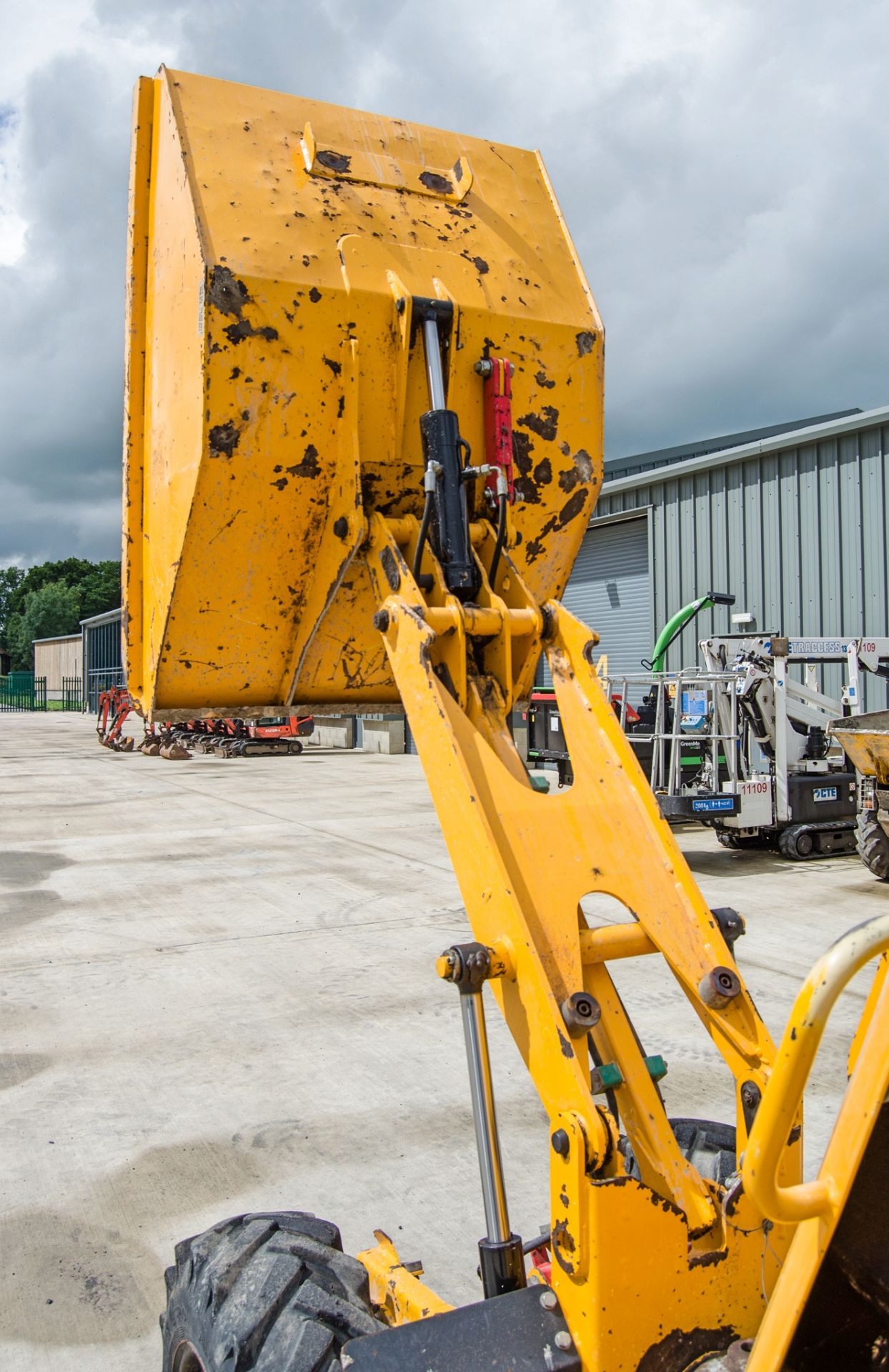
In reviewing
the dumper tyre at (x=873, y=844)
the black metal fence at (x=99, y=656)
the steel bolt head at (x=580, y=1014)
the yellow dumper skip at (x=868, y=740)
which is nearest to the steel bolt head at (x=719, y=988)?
the steel bolt head at (x=580, y=1014)

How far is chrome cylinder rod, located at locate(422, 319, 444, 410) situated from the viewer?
2.68m

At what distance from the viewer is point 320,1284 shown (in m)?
2.03

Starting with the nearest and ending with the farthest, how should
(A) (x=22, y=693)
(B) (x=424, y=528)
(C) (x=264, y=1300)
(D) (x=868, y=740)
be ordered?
(C) (x=264, y=1300)
(B) (x=424, y=528)
(D) (x=868, y=740)
(A) (x=22, y=693)

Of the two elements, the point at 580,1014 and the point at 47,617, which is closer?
the point at 580,1014


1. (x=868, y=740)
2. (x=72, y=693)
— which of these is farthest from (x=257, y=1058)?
(x=72, y=693)

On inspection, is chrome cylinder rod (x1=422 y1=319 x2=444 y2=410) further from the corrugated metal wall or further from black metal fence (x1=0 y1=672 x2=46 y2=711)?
black metal fence (x1=0 y1=672 x2=46 y2=711)

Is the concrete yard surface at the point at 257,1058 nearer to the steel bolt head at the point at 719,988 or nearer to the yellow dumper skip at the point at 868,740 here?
the yellow dumper skip at the point at 868,740

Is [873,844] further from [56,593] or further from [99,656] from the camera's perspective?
[56,593]

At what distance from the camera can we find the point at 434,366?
2.68 metres

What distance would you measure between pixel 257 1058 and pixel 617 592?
1535 centimetres

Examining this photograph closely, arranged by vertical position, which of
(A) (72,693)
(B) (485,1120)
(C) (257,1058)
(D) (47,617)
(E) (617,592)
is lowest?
(C) (257,1058)

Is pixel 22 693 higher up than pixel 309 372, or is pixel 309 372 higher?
pixel 309 372

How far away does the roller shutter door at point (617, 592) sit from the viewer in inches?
722

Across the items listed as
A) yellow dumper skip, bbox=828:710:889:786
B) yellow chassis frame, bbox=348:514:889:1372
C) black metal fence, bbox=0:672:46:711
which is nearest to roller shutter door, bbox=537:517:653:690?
yellow dumper skip, bbox=828:710:889:786
